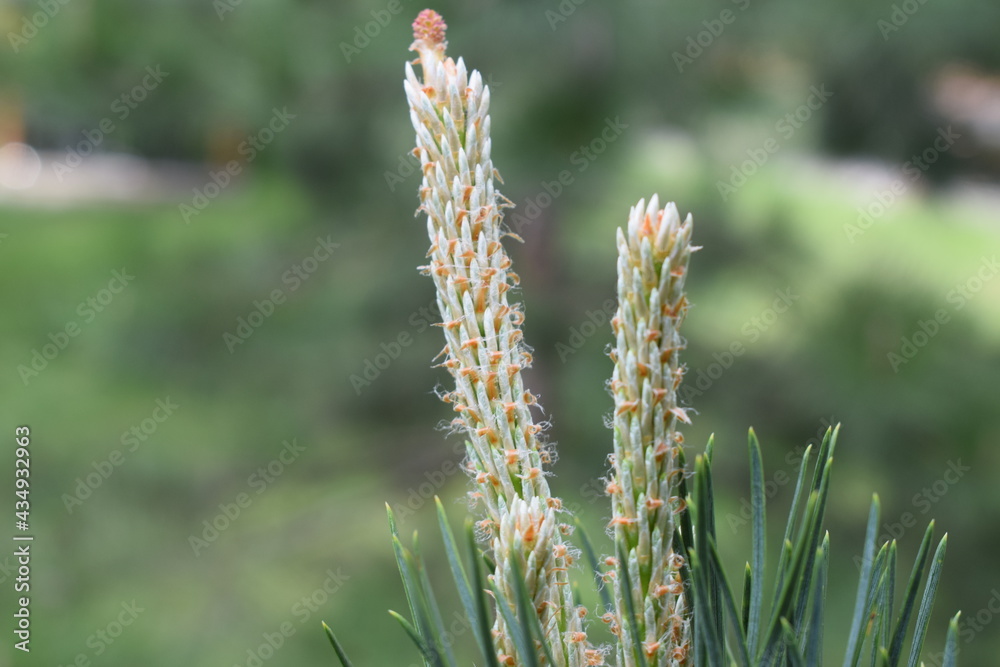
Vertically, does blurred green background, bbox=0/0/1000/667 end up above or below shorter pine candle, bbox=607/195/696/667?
above

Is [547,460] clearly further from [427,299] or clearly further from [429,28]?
[427,299]

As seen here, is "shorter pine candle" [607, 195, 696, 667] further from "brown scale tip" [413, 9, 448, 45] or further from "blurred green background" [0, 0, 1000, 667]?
"blurred green background" [0, 0, 1000, 667]

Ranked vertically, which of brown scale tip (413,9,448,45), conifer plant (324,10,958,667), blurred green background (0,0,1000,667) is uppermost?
blurred green background (0,0,1000,667)

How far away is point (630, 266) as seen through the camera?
354 millimetres

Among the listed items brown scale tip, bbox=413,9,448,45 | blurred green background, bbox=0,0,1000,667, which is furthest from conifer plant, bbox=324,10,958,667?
blurred green background, bbox=0,0,1000,667

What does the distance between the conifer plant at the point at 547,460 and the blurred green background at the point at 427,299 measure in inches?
55.3

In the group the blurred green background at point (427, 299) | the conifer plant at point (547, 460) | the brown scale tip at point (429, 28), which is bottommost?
the conifer plant at point (547, 460)

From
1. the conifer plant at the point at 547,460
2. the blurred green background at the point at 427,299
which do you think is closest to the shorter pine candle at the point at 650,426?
the conifer plant at the point at 547,460

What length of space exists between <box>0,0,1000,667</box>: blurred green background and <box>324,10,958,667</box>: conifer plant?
1.40 metres

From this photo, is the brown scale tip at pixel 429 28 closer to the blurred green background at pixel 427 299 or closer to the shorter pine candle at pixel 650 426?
the shorter pine candle at pixel 650 426

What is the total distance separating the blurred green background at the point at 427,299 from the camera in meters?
1.88

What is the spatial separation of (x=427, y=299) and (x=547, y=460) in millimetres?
1946

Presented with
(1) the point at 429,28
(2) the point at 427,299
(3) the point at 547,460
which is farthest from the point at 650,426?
(2) the point at 427,299

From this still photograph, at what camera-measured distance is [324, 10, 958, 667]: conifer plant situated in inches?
14.2
